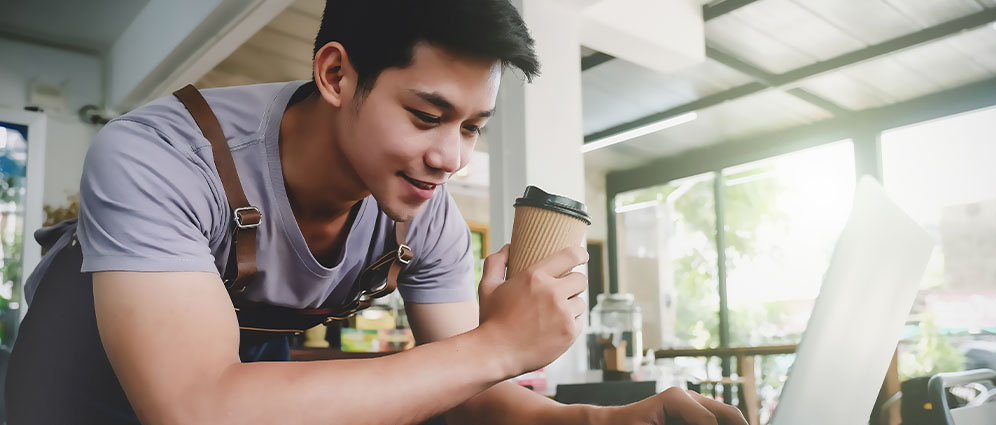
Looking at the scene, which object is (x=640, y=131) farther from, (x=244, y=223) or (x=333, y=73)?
(x=244, y=223)

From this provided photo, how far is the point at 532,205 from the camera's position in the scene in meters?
0.83

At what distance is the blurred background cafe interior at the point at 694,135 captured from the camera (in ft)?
9.32

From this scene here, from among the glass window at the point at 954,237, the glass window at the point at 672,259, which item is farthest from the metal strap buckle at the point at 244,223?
the glass window at the point at 672,259

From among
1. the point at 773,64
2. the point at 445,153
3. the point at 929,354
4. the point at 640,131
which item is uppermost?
the point at 773,64

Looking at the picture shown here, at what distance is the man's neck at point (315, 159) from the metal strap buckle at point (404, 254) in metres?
0.11

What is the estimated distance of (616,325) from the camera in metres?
3.27

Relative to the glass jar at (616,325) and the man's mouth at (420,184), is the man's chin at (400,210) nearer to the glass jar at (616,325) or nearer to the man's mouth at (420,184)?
the man's mouth at (420,184)

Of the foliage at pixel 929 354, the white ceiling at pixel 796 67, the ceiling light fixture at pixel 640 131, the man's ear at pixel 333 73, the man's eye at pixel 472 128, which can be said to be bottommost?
the foliage at pixel 929 354

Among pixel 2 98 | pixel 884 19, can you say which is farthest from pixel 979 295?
pixel 2 98

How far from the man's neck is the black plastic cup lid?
370 mm

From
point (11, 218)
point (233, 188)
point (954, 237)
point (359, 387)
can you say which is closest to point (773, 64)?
point (954, 237)

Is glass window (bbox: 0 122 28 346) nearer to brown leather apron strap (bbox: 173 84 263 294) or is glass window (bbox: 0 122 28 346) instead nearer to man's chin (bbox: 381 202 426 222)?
brown leather apron strap (bbox: 173 84 263 294)

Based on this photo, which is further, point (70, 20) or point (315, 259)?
point (70, 20)

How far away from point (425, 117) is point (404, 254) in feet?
1.02
